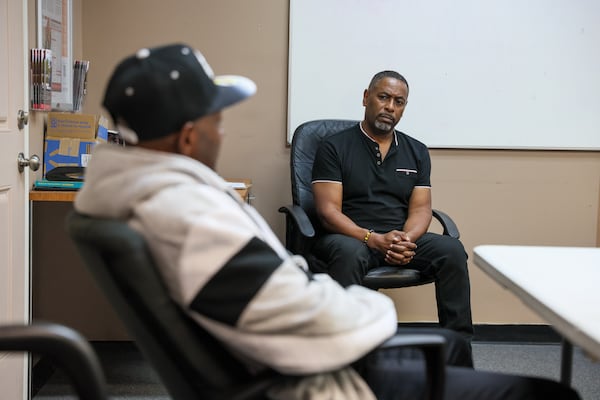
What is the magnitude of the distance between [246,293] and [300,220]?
1.62 metres

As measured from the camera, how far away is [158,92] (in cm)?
98

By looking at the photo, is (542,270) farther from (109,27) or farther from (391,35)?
(109,27)

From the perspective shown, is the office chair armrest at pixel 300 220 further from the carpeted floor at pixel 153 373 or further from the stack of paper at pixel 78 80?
the stack of paper at pixel 78 80

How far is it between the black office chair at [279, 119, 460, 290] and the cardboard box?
835 millimetres

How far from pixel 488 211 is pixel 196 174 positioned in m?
2.45

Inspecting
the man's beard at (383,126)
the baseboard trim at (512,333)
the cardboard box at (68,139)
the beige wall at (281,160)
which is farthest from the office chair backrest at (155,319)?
the baseboard trim at (512,333)

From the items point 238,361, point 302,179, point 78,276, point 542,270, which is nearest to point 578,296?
point 542,270

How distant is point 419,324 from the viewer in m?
3.24

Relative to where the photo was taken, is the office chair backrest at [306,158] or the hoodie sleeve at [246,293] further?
the office chair backrest at [306,158]

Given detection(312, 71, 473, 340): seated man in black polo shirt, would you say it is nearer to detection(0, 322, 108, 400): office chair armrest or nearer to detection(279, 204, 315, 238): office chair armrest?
detection(279, 204, 315, 238): office chair armrest

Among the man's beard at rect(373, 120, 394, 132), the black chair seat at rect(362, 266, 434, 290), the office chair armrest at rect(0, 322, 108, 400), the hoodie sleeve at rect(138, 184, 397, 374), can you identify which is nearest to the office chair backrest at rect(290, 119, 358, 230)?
the man's beard at rect(373, 120, 394, 132)

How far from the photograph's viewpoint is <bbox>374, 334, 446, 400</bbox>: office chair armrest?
1.07m

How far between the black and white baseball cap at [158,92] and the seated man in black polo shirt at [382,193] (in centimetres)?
157

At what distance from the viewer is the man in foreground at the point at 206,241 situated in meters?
0.94
